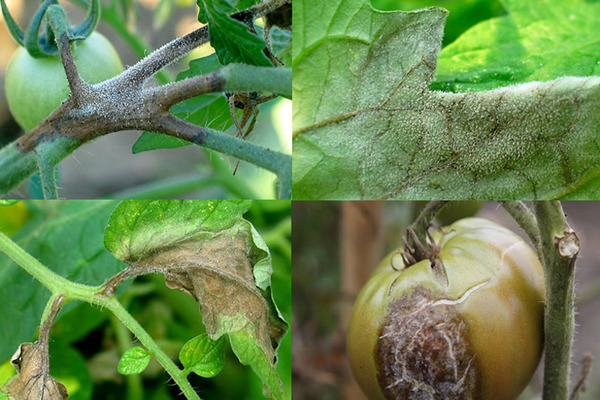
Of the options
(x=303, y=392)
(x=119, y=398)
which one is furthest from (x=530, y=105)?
(x=303, y=392)

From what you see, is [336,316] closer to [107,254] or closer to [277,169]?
[107,254]

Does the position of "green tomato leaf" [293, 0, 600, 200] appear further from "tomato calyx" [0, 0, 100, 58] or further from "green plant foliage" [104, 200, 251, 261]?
"tomato calyx" [0, 0, 100, 58]

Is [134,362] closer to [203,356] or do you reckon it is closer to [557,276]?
A: [203,356]

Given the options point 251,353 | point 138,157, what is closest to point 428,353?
Answer: point 251,353

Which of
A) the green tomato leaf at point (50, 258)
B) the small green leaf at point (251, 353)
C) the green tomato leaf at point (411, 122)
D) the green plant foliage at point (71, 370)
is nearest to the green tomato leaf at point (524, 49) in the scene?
the green tomato leaf at point (411, 122)

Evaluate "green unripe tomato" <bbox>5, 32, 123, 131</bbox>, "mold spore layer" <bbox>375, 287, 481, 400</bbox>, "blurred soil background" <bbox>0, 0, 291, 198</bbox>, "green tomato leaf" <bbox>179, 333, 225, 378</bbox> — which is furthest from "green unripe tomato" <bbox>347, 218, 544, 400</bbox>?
"blurred soil background" <bbox>0, 0, 291, 198</bbox>

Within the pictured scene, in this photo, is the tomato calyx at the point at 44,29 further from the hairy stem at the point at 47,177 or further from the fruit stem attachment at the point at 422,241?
the fruit stem attachment at the point at 422,241
